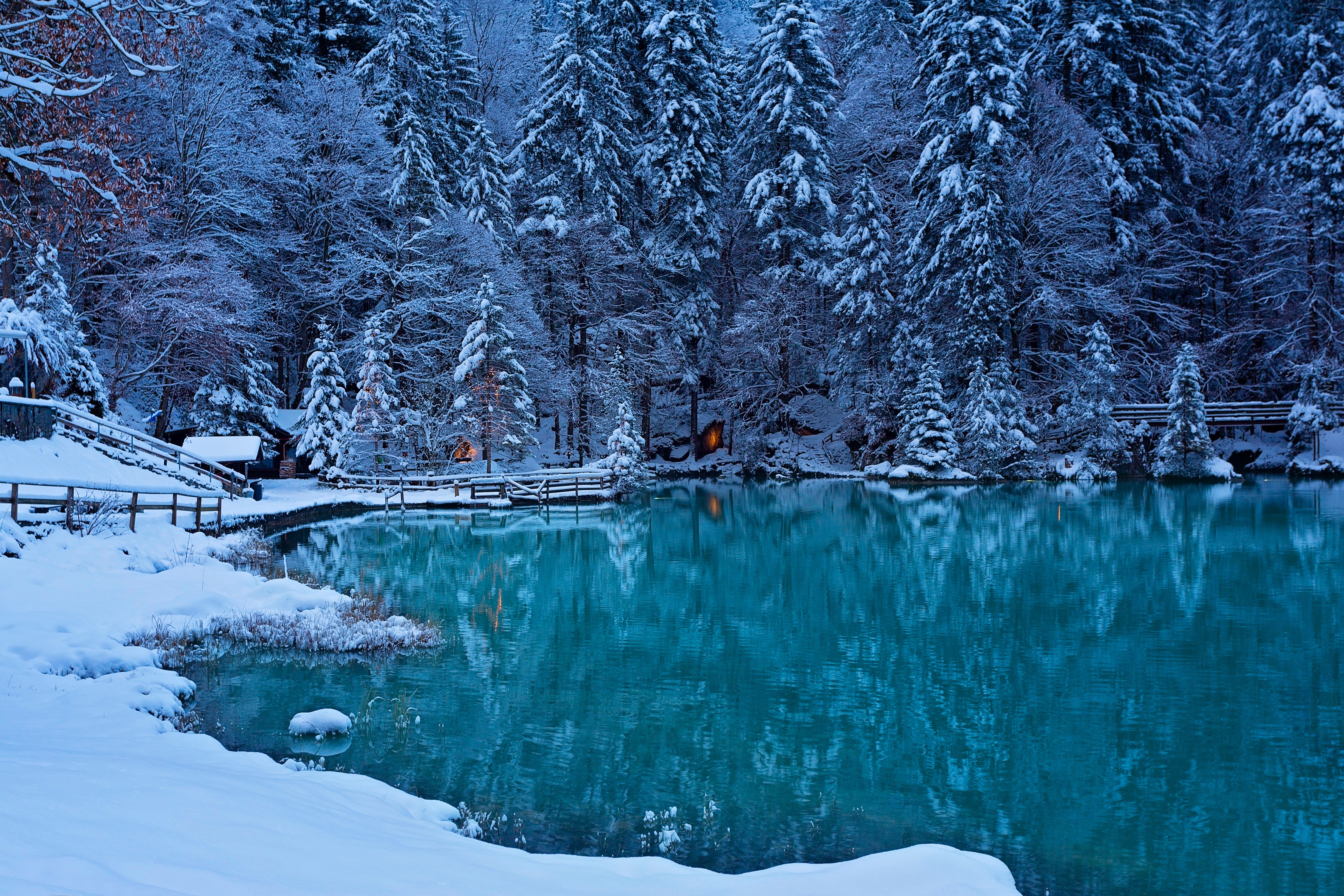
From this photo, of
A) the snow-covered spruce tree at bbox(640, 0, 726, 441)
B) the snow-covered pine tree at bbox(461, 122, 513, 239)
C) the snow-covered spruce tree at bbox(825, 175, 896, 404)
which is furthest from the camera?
the snow-covered spruce tree at bbox(640, 0, 726, 441)

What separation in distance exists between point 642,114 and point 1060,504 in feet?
110

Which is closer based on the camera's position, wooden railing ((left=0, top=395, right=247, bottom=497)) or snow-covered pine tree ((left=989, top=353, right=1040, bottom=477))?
wooden railing ((left=0, top=395, right=247, bottom=497))

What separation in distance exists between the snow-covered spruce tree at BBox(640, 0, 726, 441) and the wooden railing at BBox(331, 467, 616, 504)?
1399cm

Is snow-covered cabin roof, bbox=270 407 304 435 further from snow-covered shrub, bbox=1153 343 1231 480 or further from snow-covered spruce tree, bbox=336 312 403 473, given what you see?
snow-covered shrub, bbox=1153 343 1231 480

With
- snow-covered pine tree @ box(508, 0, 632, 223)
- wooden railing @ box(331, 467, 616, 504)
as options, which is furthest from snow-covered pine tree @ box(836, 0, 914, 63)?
wooden railing @ box(331, 467, 616, 504)

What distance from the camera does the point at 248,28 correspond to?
4712 centimetres

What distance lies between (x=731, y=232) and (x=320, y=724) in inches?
1907

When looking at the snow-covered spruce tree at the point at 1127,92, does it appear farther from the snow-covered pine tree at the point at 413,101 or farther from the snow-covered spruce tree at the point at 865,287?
the snow-covered pine tree at the point at 413,101

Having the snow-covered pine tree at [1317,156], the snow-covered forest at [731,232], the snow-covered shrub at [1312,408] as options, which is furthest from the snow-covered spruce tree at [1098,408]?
the snow-covered pine tree at [1317,156]

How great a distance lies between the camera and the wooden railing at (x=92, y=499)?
17125 millimetres

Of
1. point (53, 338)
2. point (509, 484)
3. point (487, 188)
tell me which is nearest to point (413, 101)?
point (487, 188)

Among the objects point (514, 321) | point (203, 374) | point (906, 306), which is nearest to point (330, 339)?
point (203, 374)

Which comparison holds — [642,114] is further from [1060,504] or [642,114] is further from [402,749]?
[402,749]

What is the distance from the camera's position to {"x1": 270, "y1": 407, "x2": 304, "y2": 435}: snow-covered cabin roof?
143 feet
